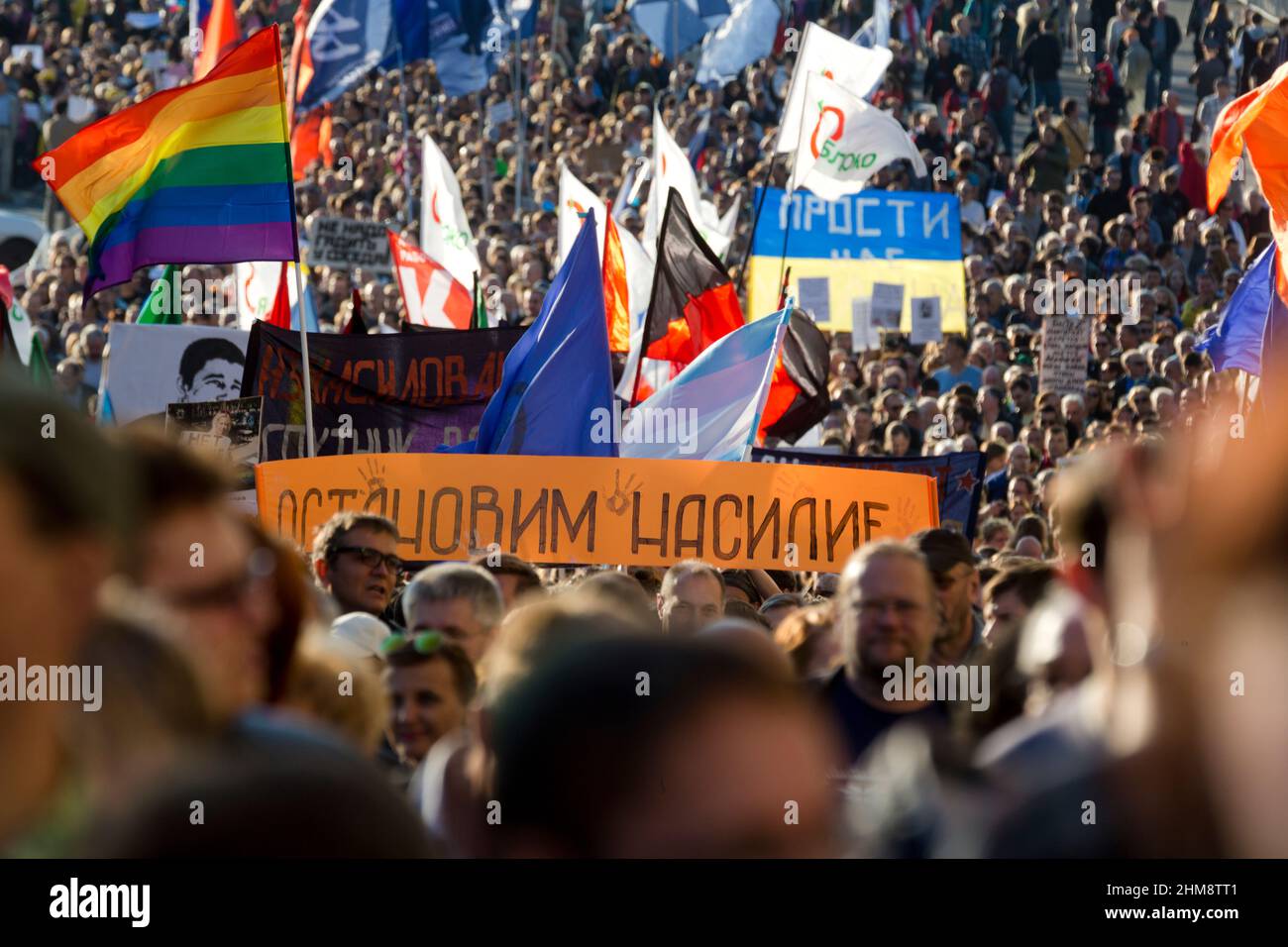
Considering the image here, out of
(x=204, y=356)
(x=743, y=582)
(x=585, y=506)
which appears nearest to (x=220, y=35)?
(x=204, y=356)

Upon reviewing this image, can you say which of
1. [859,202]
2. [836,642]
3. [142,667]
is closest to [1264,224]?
[859,202]

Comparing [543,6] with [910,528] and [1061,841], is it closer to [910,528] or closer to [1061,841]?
[910,528]

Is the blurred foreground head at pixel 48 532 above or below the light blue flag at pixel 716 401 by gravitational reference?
below

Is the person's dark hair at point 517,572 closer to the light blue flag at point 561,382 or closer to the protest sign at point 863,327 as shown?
the light blue flag at point 561,382

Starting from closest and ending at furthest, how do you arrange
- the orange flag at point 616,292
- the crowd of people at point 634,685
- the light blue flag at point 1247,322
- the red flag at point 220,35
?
the crowd of people at point 634,685 → the light blue flag at point 1247,322 → the orange flag at point 616,292 → the red flag at point 220,35

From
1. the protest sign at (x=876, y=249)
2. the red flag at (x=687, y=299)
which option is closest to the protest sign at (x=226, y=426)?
the red flag at (x=687, y=299)

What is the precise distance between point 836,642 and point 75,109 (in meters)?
17.6

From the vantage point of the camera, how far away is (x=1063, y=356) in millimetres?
12172

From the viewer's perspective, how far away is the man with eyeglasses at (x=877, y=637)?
411cm

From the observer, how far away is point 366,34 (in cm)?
1778

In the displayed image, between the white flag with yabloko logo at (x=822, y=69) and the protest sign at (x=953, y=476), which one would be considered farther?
the white flag with yabloko logo at (x=822, y=69)

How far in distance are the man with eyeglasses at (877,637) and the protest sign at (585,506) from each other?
4.19 meters

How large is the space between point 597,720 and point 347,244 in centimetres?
1425

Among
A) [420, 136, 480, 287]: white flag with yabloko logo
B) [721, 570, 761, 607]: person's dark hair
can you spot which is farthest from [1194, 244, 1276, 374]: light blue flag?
[420, 136, 480, 287]: white flag with yabloko logo
